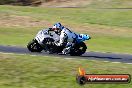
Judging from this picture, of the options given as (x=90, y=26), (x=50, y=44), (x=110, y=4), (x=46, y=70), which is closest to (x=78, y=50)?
(x=50, y=44)

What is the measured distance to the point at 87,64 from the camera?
2225 cm

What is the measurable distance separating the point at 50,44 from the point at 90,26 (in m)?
23.9

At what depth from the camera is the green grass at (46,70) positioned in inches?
719

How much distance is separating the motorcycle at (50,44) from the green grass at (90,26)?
5.35 metres

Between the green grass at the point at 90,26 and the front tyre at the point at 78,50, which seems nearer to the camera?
the front tyre at the point at 78,50

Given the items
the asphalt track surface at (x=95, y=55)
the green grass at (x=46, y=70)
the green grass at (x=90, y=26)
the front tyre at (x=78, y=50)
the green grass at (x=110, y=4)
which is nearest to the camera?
the green grass at (x=46, y=70)

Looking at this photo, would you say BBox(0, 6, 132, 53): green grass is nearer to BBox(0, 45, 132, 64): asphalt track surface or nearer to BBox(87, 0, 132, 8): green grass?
BBox(0, 45, 132, 64): asphalt track surface

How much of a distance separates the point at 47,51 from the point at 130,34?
20.8 meters

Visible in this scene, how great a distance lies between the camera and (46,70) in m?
20.0

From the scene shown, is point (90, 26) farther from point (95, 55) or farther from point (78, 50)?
point (78, 50)

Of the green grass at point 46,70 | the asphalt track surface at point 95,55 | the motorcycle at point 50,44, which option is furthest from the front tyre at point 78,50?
the green grass at point 46,70

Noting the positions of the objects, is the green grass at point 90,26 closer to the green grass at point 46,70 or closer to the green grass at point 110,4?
the green grass at point 110,4

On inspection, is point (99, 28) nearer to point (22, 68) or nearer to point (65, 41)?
point (65, 41)

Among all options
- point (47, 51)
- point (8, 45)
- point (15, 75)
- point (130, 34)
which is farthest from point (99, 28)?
point (15, 75)
